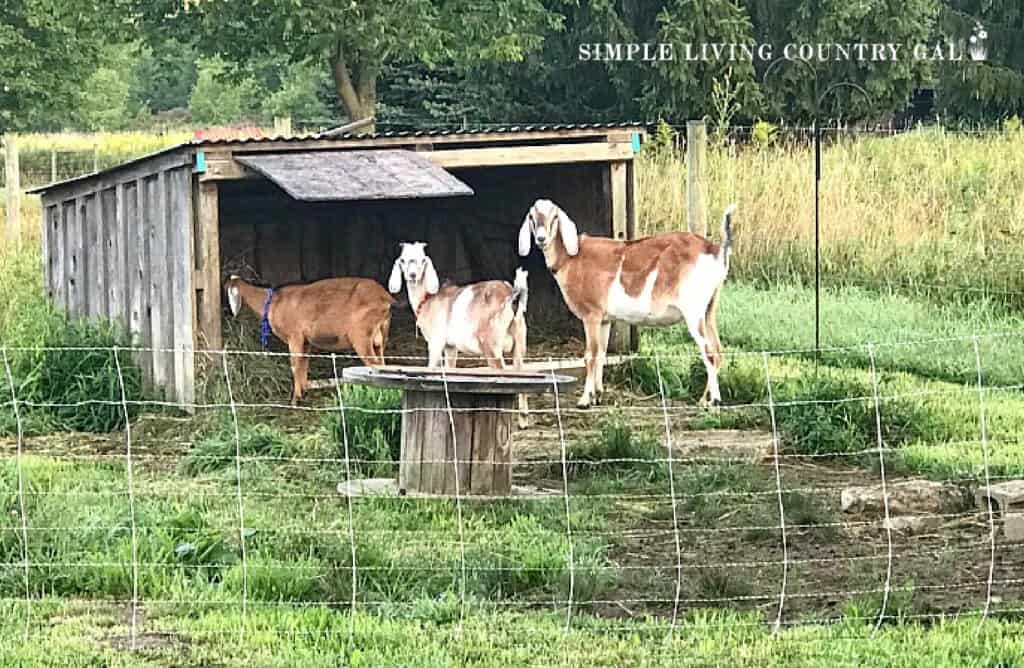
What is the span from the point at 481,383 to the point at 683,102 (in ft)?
71.8

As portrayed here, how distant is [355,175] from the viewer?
1341 cm

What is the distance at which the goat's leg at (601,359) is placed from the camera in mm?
14117

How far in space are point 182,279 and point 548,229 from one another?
283 cm

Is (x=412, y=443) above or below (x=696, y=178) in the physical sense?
below

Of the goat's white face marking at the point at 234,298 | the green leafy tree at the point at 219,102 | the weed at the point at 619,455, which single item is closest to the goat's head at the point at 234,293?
the goat's white face marking at the point at 234,298

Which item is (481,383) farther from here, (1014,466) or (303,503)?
(1014,466)

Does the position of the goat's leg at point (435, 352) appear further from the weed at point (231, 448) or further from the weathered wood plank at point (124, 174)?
the weathered wood plank at point (124, 174)

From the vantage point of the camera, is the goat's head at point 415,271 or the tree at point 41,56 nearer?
the goat's head at point 415,271

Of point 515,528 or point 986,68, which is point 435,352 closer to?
point 515,528

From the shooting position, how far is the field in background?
24.1ft

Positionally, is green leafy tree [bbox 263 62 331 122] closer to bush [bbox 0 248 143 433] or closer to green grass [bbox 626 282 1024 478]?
green grass [bbox 626 282 1024 478]

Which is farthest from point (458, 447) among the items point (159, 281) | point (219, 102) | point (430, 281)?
Result: point (219, 102)

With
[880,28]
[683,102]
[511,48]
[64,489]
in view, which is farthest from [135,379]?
[880,28]

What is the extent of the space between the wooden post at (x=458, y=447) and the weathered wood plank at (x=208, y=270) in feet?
12.2
